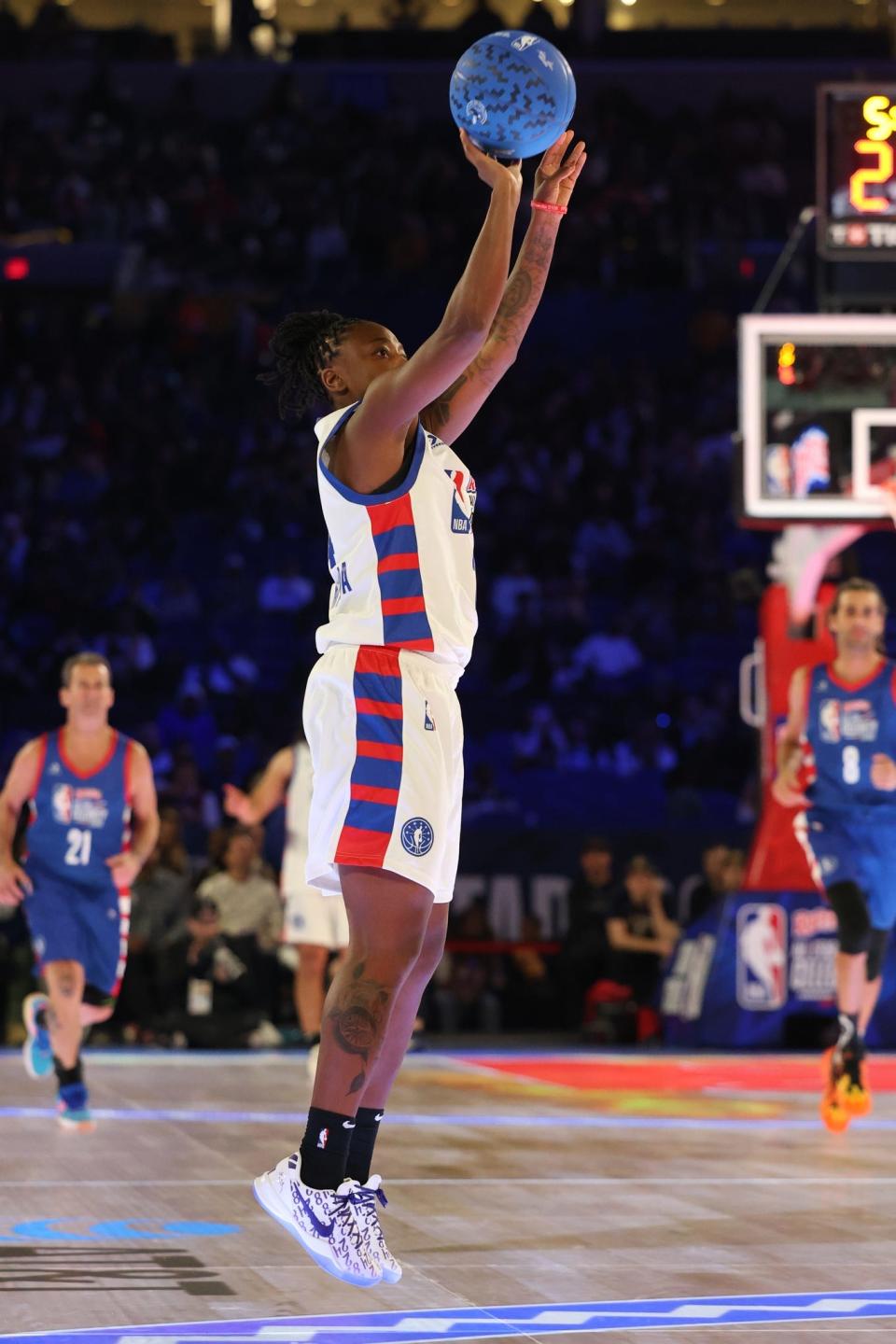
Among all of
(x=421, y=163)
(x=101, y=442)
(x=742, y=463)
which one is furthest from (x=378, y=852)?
(x=421, y=163)

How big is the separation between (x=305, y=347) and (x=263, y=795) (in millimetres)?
5480

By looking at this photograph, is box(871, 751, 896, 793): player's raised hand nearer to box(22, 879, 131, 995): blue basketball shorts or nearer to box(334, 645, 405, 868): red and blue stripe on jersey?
box(22, 879, 131, 995): blue basketball shorts

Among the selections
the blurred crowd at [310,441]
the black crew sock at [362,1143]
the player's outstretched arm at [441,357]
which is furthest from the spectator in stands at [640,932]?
the player's outstretched arm at [441,357]

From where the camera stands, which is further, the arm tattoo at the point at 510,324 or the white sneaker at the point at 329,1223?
the arm tattoo at the point at 510,324

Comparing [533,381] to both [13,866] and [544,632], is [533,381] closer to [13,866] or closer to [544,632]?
[544,632]

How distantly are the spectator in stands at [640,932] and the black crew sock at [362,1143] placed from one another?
9.26 metres

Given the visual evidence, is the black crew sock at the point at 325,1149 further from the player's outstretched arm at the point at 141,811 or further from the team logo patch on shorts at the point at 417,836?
the player's outstretched arm at the point at 141,811

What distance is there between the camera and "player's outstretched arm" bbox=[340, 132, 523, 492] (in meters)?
3.93

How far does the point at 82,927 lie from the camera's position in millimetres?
7801

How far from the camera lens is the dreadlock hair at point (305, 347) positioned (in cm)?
445

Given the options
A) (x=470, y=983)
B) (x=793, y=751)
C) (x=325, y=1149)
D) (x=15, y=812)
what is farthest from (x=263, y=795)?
(x=325, y=1149)

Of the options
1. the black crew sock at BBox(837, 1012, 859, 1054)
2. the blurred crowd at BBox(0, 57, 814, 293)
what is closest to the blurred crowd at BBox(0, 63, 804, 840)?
the blurred crowd at BBox(0, 57, 814, 293)

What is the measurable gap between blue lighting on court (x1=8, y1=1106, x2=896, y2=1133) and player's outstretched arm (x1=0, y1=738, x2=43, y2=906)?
3.08ft

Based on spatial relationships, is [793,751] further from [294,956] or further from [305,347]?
[294,956]
